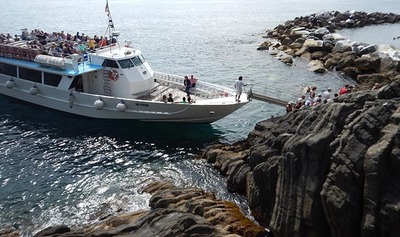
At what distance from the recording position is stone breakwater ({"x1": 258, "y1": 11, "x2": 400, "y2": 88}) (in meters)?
43.6

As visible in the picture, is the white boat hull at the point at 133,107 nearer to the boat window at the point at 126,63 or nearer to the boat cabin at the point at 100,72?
the boat cabin at the point at 100,72

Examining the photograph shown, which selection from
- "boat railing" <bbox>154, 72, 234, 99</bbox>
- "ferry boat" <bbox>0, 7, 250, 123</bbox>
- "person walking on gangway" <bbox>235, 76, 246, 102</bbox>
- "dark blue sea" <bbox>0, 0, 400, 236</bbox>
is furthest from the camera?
"boat railing" <bbox>154, 72, 234, 99</bbox>

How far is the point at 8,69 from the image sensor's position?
3722 cm

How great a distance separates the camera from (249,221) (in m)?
19.5

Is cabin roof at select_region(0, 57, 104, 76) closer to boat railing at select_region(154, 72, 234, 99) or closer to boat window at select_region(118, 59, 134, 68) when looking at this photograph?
boat window at select_region(118, 59, 134, 68)

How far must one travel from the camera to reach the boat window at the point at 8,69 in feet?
120

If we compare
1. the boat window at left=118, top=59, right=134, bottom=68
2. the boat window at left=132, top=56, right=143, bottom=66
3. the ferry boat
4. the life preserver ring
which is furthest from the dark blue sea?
the boat window at left=132, top=56, right=143, bottom=66

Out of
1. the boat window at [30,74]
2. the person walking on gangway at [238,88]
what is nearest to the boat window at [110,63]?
the boat window at [30,74]

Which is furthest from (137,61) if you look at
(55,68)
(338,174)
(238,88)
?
(338,174)

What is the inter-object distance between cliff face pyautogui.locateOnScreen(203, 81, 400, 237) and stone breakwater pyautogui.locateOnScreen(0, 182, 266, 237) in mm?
1638

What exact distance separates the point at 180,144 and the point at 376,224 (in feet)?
55.4

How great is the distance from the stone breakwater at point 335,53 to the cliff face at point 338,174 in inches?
817

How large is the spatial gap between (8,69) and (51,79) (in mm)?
5945

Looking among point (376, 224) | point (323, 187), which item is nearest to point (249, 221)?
point (323, 187)
